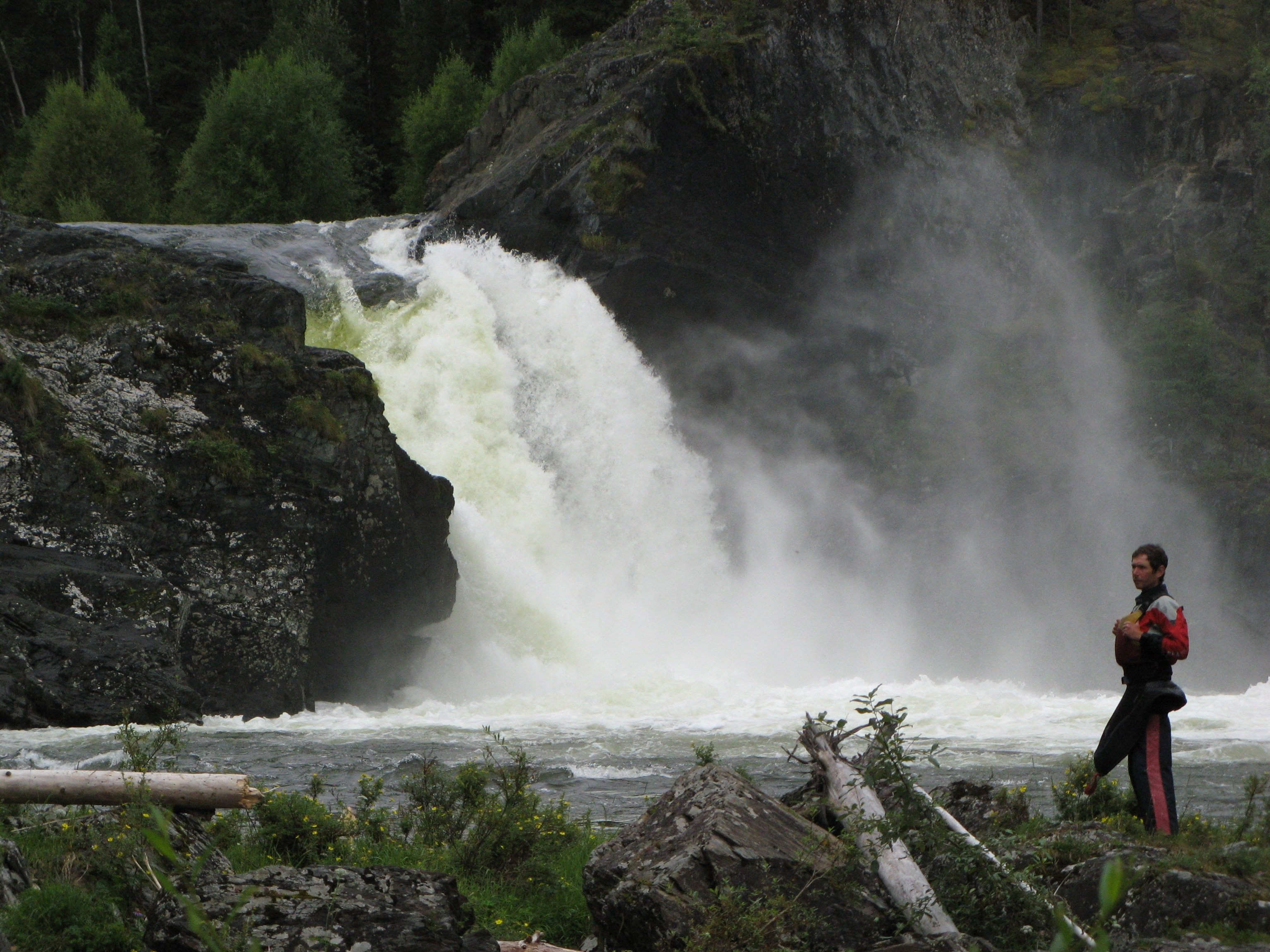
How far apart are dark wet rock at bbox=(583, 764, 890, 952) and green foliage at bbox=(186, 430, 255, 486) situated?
39.2 ft

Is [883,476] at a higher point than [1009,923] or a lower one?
higher

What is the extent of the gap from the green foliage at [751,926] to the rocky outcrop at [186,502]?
1063 centimetres

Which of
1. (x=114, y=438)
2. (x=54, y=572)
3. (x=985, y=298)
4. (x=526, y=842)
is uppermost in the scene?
(x=985, y=298)

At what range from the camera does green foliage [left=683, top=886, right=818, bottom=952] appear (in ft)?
15.3

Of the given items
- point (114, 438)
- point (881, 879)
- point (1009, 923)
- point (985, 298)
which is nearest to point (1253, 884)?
point (1009, 923)

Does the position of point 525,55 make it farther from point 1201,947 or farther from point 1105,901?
point 1105,901

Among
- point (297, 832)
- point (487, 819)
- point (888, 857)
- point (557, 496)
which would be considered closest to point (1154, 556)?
point (888, 857)

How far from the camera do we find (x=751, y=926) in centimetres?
466

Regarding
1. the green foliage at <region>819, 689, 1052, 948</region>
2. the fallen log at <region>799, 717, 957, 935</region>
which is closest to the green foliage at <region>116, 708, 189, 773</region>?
the fallen log at <region>799, 717, 957, 935</region>

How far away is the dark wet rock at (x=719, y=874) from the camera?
16.4 feet

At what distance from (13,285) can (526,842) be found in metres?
14.0

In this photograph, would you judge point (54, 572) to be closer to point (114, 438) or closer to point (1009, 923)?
point (114, 438)

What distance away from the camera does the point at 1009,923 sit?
5.07 meters

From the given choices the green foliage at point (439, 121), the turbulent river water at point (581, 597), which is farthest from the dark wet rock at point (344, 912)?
the green foliage at point (439, 121)
